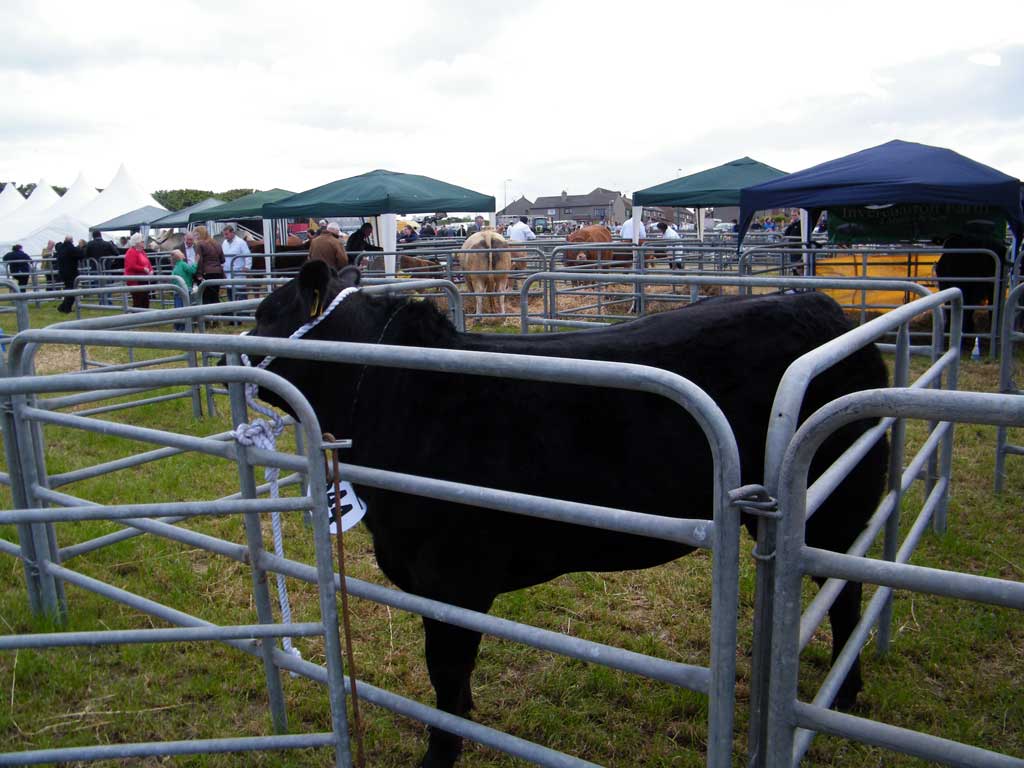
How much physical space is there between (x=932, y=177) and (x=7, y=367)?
8.57 m

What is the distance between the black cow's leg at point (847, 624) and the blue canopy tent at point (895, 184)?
678 centimetres

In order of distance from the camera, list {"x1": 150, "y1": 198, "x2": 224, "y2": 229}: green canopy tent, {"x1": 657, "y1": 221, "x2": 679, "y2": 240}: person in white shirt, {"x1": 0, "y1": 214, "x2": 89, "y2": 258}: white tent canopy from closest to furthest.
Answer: {"x1": 150, "y1": 198, "x2": 224, "y2": 229}: green canopy tent, {"x1": 657, "y1": 221, "x2": 679, "y2": 240}: person in white shirt, {"x1": 0, "y1": 214, "x2": 89, "y2": 258}: white tent canopy

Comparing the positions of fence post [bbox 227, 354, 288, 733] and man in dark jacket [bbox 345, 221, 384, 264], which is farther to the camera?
man in dark jacket [bbox 345, 221, 384, 264]

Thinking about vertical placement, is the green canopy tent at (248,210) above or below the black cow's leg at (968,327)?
above

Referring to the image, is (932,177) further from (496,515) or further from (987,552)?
(496,515)

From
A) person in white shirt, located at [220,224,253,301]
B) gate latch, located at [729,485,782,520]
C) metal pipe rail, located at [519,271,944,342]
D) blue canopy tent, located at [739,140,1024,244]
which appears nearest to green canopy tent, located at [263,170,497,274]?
person in white shirt, located at [220,224,253,301]

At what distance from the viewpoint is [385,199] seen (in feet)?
40.2

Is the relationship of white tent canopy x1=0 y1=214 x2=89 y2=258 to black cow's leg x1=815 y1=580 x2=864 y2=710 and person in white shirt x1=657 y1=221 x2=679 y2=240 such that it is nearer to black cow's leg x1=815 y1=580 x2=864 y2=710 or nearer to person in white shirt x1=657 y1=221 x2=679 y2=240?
person in white shirt x1=657 y1=221 x2=679 y2=240

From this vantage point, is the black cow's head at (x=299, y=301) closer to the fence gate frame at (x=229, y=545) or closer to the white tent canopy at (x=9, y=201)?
the fence gate frame at (x=229, y=545)

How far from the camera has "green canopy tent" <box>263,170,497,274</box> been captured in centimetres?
1236

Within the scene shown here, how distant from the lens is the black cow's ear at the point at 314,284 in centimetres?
279

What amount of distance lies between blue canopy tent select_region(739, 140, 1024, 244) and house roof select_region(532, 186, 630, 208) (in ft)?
293

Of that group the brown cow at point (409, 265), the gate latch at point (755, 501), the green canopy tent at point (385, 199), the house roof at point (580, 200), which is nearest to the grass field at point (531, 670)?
the gate latch at point (755, 501)

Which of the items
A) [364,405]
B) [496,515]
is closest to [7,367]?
[364,405]
